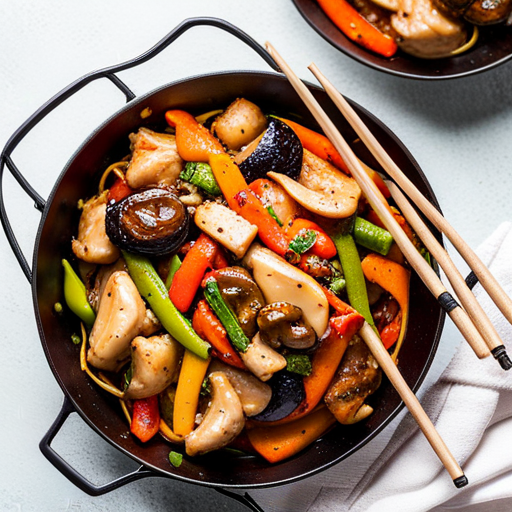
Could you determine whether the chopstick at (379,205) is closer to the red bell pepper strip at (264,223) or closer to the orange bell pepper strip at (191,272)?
the red bell pepper strip at (264,223)

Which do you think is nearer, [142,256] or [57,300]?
[142,256]

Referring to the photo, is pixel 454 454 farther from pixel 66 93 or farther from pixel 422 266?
pixel 66 93

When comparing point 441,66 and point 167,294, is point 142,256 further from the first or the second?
point 441,66

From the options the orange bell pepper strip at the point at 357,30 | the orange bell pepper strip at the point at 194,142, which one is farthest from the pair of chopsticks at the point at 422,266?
the orange bell pepper strip at the point at 357,30

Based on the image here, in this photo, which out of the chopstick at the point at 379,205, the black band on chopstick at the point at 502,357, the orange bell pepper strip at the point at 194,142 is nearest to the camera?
the black band on chopstick at the point at 502,357

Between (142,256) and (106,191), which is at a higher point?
(106,191)

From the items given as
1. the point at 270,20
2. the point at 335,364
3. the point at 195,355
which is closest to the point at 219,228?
the point at 195,355
